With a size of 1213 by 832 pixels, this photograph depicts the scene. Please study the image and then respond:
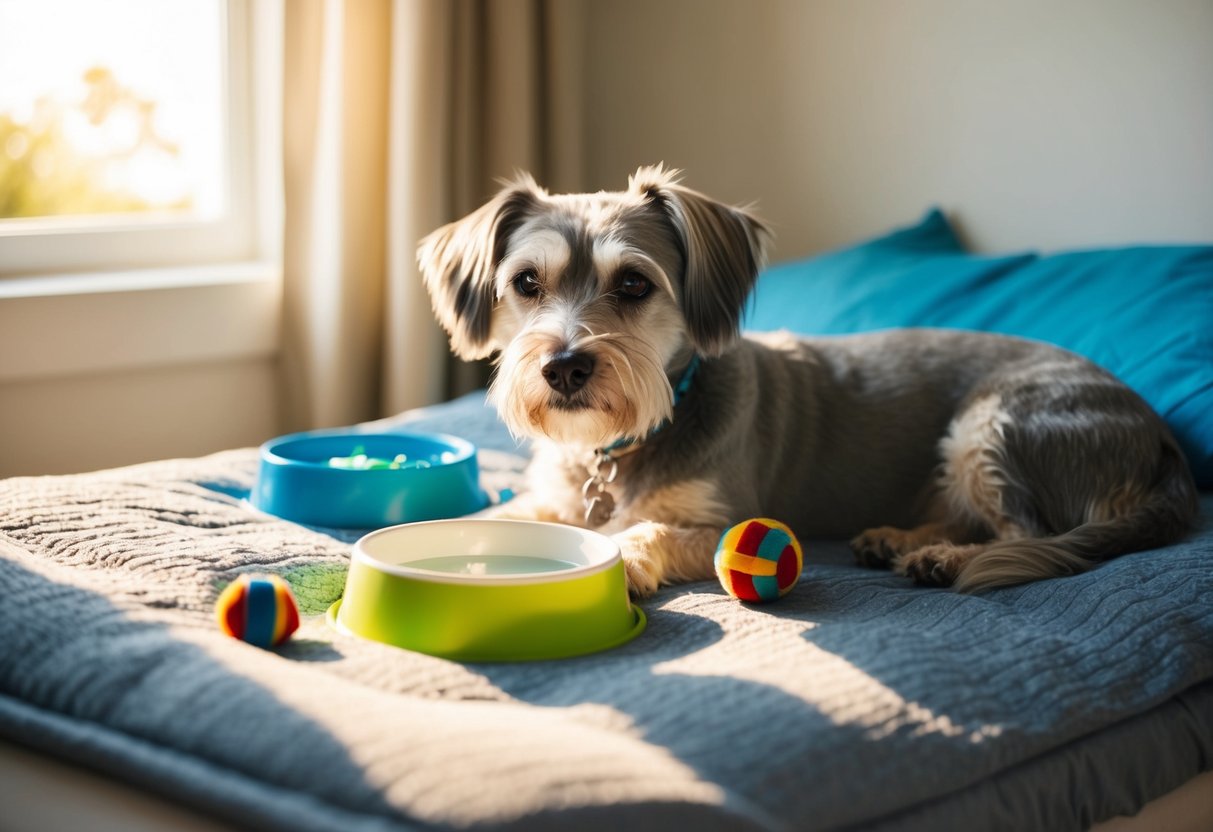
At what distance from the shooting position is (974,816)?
1.56 metres

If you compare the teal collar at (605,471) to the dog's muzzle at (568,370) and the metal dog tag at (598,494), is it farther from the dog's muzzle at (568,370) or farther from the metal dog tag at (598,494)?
the dog's muzzle at (568,370)

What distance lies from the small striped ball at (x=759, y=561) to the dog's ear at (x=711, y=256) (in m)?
0.46

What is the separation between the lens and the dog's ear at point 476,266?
2.54m

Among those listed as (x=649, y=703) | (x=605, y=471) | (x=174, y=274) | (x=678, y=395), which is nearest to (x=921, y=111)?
(x=678, y=395)

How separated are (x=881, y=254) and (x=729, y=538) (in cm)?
172

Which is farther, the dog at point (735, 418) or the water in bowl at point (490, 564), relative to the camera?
the dog at point (735, 418)

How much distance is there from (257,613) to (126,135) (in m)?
2.61

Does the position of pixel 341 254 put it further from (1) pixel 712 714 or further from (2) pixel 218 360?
(1) pixel 712 714

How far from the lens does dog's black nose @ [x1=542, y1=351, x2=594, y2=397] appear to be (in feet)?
7.29

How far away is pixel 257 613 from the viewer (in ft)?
5.84

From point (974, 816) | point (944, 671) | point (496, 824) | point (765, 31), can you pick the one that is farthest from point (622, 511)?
point (765, 31)

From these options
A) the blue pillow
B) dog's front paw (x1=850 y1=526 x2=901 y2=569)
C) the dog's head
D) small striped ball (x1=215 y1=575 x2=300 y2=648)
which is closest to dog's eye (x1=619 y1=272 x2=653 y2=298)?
the dog's head

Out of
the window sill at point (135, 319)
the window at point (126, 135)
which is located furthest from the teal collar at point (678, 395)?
the window at point (126, 135)

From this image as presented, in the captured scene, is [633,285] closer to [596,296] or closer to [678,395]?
[596,296]
